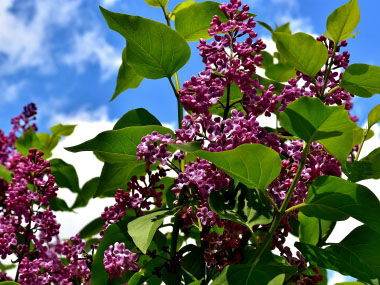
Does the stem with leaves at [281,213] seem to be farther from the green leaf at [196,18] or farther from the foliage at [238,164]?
the green leaf at [196,18]

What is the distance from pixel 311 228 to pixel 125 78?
810mm

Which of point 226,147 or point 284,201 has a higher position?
point 226,147

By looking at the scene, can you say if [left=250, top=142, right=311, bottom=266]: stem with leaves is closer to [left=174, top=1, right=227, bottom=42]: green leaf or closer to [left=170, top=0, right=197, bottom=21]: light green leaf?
[left=174, top=1, right=227, bottom=42]: green leaf

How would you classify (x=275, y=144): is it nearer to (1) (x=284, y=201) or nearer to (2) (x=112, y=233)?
(1) (x=284, y=201)

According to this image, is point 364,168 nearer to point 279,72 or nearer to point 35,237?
point 279,72

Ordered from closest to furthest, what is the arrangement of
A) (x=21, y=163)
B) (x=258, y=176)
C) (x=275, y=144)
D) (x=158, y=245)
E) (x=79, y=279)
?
(x=258, y=176) → (x=275, y=144) → (x=158, y=245) → (x=79, y=279) → (x=21, y=163)

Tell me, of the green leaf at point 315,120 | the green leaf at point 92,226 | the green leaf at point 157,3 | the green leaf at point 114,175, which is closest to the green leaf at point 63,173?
the green leaf at point 92,226

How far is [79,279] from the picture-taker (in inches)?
66.6

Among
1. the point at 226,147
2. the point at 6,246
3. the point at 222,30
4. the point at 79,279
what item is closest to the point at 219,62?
the point at 222,30

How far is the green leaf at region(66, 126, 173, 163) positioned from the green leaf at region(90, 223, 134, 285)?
20 cm

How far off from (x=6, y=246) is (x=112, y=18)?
2.98ft

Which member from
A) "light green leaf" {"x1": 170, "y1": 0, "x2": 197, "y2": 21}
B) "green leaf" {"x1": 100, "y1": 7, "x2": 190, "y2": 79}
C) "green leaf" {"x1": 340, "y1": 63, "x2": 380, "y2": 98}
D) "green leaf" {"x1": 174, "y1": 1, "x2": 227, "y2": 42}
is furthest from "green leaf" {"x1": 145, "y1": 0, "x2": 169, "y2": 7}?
"green leaf" {"x1": 340, "y1": 63, "x2": 380, "y2": 98}

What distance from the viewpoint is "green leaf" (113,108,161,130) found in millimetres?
1574

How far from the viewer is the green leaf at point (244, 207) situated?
1149 mm
